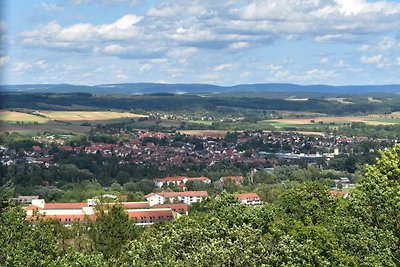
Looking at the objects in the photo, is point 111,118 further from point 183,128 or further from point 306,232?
point 306,232

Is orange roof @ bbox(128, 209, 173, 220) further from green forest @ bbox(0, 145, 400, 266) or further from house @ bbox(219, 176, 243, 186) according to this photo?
green forest @ bbox(0, 145, 400, 266)

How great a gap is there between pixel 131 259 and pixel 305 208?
22.9 feet

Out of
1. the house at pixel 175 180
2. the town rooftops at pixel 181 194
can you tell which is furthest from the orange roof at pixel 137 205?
the house at pixel 175 180

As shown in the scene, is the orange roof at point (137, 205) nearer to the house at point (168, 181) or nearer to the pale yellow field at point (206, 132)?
the house at point (168, 181)

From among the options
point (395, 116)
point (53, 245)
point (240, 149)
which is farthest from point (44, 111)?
point (53, 245)

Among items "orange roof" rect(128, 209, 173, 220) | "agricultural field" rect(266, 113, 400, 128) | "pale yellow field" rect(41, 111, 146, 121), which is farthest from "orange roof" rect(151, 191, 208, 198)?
"agricultural field" rect(266, 113, 400, 128)

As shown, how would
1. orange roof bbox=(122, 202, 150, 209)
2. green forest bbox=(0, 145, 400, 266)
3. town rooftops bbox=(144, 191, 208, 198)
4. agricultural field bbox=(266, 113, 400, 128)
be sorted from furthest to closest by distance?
agricultural field bbox=(266, 113, 400, 128) < town rooftops bbox=(144, 191, 208, 198) < orange roof bbox=(122, 202, 150, 209) < green forest bbox=(0, 145, 400, 266)

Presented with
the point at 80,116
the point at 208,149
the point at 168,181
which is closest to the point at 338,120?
the point at 208,149

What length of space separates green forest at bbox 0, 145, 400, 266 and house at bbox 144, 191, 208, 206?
47970mm

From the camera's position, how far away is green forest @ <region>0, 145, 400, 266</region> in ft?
55.7

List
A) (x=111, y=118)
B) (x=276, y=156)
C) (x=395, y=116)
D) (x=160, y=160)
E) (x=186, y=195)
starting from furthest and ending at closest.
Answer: (x=395, y=116), (x=111, y=118), (x=276, y=156), (x=160, y=160), (x=186, y=195)

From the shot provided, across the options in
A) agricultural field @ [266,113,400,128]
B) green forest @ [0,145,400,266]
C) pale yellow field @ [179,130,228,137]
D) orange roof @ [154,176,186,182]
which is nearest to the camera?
green forest @ [0,145,400,266]

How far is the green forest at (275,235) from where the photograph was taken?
17.0 meters

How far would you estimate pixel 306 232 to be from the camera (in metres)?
19.0
